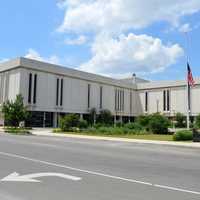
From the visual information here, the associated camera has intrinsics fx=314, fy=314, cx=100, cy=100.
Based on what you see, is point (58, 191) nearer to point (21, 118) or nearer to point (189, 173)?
point (189, 173)

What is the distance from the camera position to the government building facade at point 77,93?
69.9 meters

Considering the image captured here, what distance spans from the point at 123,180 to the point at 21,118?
38222 mm

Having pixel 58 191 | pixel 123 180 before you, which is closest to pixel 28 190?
pixel 58 191

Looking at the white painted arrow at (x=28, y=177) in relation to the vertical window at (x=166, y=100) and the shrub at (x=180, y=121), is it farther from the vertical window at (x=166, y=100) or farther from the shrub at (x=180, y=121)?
the vertical window at (x=166, y=100)

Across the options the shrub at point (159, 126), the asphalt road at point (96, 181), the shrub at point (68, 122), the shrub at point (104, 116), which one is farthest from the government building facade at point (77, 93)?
the asphalt road at point (96, 181)

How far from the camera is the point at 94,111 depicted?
84062 mm

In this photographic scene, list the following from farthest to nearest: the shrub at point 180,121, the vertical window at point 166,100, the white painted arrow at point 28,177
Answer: the vertical window at point 166,100
the shrub at point 180,121
the white painted arrow at point 28,177

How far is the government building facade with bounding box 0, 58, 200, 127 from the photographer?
6988cm

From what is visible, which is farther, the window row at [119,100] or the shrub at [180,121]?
the window row at [119,100]

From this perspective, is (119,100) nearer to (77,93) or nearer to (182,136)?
(77,93)

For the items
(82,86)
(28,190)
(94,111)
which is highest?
(82,86)

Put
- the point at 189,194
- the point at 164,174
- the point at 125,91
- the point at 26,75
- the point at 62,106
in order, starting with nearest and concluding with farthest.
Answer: the point at 189,194 → the point at 164,174 → the point at 26,75 → the point at 62,106 → the point at 125,91

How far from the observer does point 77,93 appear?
81.5 meters

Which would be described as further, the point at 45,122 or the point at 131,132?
the point at 45,122
